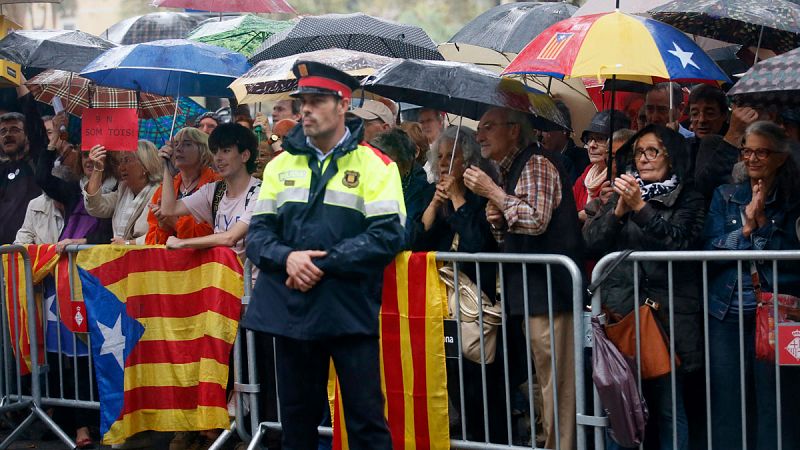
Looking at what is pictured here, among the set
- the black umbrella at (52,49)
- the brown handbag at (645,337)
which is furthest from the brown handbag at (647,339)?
the black umbrella at (52,49)

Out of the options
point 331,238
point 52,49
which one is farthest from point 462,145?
point 52,49

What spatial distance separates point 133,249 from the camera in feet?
25.7

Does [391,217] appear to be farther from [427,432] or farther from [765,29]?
[765,29]

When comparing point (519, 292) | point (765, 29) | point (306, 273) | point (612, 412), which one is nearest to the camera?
point (306, 273)

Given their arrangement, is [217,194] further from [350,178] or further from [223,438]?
[350,178]

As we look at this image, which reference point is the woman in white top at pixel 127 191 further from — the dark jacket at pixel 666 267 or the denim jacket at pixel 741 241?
the denim jacket at pixel 741 241

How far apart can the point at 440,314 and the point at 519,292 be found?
1.56 ft

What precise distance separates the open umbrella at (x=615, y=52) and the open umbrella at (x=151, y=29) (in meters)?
6.91

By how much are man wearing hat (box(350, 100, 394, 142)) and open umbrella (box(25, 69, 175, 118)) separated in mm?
1762

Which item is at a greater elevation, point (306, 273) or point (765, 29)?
point (765, 29)

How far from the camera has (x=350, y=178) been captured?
588 cm

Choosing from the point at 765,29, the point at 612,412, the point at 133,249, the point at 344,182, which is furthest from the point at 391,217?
the point at 765,29

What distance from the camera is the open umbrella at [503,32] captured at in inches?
364

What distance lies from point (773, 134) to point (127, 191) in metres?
4.70
